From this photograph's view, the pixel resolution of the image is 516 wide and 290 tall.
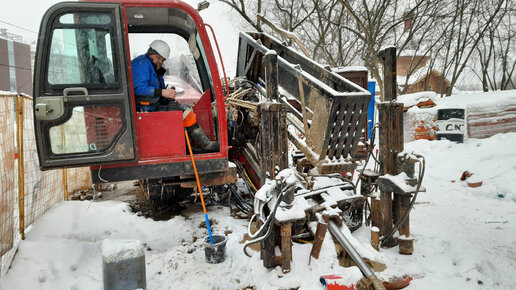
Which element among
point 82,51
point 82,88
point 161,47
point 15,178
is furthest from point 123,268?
point 161,47

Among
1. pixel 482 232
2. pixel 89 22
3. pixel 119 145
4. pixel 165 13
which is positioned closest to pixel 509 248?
pixel 482 232

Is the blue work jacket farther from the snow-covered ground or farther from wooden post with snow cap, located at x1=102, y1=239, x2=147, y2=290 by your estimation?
the snow-covered ground

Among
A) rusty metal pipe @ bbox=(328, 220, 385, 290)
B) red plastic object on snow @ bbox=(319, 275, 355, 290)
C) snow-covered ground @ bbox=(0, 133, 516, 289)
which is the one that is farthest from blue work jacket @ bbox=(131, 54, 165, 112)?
red plastic object on snow @ bbox=(319, 275, 355, 290)

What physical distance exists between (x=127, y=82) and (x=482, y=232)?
4.82 m

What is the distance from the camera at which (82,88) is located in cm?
285

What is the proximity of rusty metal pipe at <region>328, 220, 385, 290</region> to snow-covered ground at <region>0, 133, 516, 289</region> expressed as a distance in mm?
121

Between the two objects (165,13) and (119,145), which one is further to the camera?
(165,13)

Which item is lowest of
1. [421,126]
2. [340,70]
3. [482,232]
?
[482,232]

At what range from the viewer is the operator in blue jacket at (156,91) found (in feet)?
11.2

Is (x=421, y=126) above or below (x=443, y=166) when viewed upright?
above

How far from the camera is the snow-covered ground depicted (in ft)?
9.73

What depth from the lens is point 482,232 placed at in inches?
163

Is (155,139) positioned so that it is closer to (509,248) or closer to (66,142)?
(66,142)

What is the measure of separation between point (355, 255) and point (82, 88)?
9.56ft
